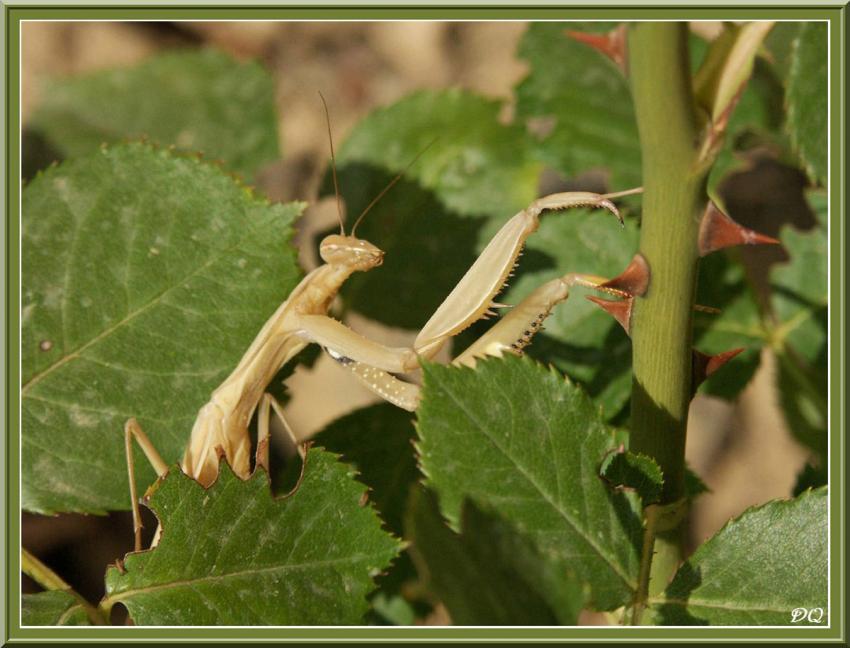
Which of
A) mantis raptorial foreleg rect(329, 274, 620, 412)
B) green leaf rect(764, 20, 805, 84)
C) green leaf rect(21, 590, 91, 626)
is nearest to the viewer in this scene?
green leaf rect(21, 590, 91, 626)

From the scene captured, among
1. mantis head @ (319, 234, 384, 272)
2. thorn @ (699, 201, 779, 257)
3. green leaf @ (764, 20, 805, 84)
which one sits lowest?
mantis head @ (319, 234, 384, 272)

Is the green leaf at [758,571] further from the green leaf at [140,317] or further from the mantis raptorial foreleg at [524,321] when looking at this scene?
the green leaf at [140,317]

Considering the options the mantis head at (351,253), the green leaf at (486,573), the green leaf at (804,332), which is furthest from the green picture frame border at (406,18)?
the green leaf at (804,332)

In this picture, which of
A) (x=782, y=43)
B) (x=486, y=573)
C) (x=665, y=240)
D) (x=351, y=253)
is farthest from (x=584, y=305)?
(x=486, y=573)

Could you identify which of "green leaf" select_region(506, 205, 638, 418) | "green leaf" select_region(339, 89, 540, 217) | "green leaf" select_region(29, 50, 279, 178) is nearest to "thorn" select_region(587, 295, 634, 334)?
"green leaf" select_region(506, 205, 638, 418)

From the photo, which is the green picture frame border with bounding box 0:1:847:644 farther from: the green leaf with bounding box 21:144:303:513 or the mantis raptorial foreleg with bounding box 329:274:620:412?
the mantis raptorial foreleg with bounding box 329:274:620:412

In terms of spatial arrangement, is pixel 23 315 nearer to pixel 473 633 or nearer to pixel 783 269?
pixel 473 633

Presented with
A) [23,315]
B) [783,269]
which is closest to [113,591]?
[23,315]
